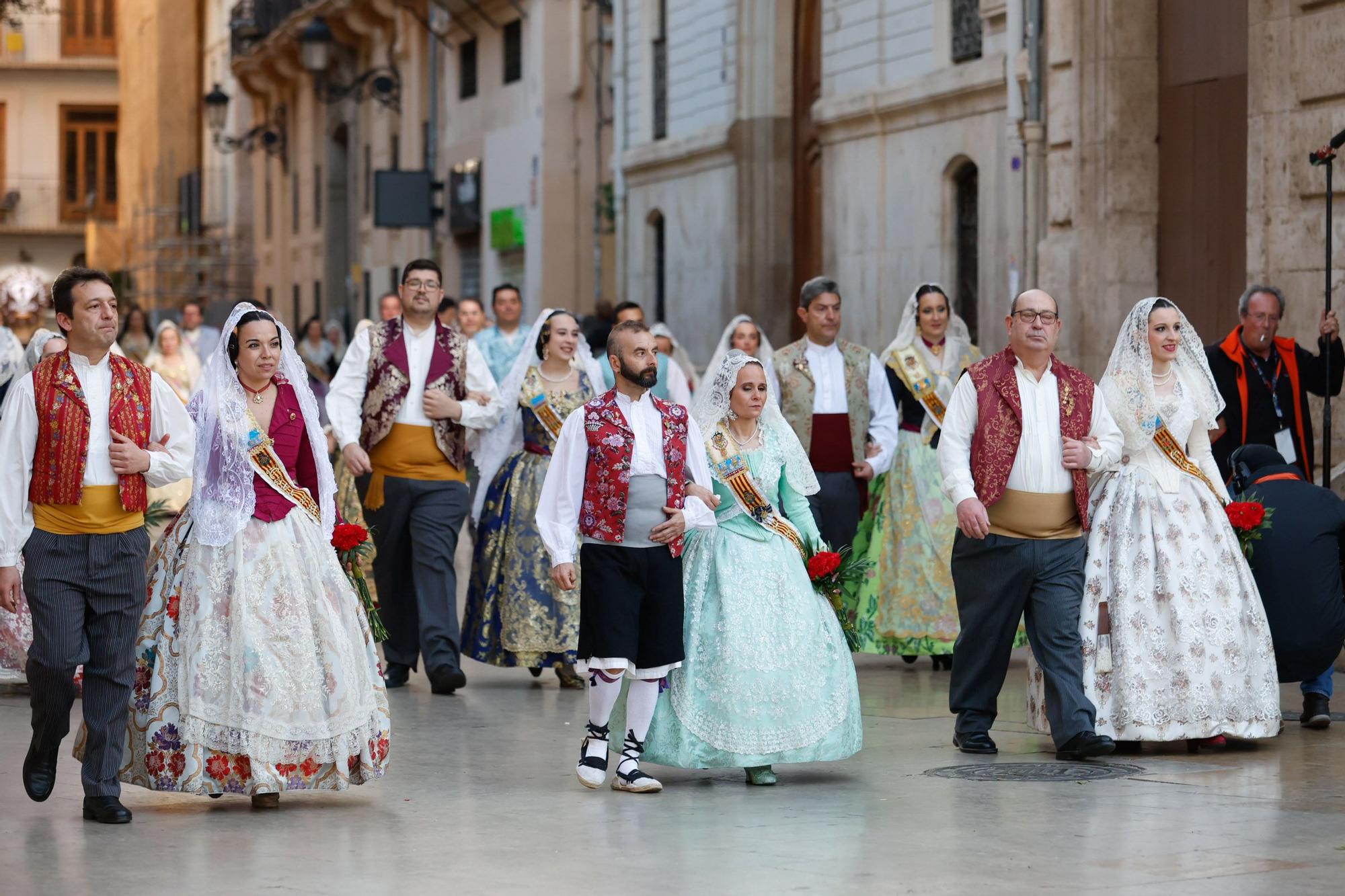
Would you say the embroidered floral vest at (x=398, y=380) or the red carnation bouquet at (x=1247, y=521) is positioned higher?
the embroidered floral vest at (x=398, y=380)

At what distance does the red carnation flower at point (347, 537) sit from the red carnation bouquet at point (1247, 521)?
3.49 metres

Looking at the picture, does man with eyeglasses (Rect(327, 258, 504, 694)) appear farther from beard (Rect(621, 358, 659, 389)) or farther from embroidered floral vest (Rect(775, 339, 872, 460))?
Answer: beard (Rect(621, 358, 659, 389))

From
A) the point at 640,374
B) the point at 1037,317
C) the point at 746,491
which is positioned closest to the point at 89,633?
the point at 640,374

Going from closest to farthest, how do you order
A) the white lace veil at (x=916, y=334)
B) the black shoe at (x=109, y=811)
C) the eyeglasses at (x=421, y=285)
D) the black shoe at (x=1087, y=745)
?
1. the black shoe at (x=109, y=811)
2. the black shoe at (x=1087, y=745)
3. the eyeglasses at (x=421, y=285)
4. the white lace veil at (x=916, y=334)

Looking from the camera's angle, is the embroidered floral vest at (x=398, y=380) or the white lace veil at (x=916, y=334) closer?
the embroidered floral vest at (x=398, y=380)

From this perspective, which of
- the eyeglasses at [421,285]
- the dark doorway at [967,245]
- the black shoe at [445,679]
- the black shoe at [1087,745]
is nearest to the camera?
the black shoe at [1087,745]

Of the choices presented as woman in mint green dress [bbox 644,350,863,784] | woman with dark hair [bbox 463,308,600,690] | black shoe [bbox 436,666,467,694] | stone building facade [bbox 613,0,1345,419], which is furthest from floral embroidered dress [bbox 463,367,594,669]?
stone building facade [bbox 613,0,1345,419]

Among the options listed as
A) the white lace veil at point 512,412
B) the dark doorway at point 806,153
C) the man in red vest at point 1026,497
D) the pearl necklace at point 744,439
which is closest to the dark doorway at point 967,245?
the dark doorway at point 806,153

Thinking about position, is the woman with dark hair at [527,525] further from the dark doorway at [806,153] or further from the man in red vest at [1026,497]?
the dark doorway at [806,153]

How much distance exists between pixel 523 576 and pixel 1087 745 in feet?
11.8

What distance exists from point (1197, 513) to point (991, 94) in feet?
31.1

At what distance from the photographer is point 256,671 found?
307 inches

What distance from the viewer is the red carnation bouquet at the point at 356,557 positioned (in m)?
8.42

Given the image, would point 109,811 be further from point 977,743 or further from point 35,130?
point 35,130
